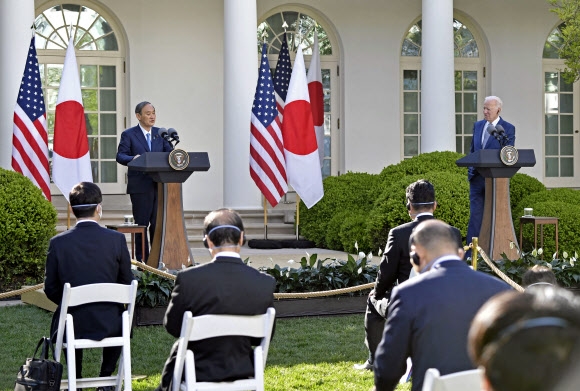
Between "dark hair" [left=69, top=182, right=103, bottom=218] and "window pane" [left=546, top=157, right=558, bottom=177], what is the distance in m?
14.3

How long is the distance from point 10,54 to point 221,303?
9.97m

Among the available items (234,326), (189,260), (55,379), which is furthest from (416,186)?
(189,260)

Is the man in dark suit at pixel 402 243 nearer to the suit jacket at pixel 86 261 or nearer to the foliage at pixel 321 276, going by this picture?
the suit jacket at pixel 86 261

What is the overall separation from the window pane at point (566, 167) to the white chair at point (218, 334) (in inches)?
598

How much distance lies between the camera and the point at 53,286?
6.16m

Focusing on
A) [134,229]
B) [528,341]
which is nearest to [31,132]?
[134,229]

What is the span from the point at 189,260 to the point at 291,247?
481cm

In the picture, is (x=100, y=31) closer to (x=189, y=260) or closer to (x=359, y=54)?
(x=359, y=54)

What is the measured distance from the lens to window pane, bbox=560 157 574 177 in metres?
19.0

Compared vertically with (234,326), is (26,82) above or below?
above

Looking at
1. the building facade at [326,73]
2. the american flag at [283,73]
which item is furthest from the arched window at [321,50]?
the american flag at [283,73]

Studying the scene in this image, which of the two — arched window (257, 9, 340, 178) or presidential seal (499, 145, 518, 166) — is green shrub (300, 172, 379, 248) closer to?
arched window (257, 9, 340, 178)

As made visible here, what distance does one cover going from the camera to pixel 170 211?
33.6ft

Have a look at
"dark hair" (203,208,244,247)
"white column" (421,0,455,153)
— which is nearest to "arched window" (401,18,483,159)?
"white column" (421,0,455,153)
